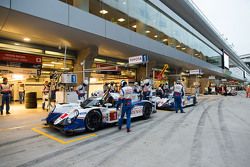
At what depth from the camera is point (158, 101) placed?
393 inches

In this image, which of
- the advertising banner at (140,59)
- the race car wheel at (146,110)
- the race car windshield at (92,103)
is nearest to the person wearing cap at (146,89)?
the advertising banner at (140,59)

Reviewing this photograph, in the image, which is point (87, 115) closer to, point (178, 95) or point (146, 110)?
point (146, 110)

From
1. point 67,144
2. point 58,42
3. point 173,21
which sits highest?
point 173,21


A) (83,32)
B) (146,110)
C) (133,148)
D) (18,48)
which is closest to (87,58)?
(83,32)

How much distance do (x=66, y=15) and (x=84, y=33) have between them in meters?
1.22

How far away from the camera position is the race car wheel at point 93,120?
485 centimetres

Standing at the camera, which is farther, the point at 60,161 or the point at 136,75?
the point at 136,75


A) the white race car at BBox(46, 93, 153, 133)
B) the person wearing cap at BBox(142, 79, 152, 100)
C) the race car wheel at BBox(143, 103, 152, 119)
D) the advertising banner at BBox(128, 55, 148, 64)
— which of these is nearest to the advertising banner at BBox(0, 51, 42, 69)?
the white race car at BBox(46, 93, 153, 133)

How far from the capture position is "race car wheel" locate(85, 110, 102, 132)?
485cm

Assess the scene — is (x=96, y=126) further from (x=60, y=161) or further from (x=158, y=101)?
(x=158, y=101)

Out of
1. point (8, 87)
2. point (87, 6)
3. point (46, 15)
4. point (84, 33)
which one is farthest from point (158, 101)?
point (8, 87)

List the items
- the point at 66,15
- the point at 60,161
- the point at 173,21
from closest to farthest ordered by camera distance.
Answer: the point at 60,161 < the point at 66,15 < the point at 173,21

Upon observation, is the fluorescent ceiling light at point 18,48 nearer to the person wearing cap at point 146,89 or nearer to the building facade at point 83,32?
the building facade at point 83,32

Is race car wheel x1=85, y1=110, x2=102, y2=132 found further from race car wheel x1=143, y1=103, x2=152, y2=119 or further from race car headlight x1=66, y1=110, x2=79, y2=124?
race car wheel x1=143, y1=103, x2=152, y2=119
